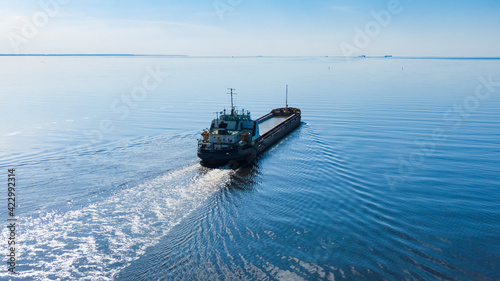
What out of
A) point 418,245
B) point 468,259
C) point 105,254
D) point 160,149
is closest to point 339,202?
point 418,245

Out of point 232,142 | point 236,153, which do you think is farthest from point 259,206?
point 232,142

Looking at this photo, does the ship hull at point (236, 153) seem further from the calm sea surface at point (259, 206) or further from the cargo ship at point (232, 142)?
the calm sea surface at point (259, 206)

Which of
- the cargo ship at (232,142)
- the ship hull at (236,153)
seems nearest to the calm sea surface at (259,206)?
the ship hull at (236,153)

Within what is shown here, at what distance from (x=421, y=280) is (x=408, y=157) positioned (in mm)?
25807

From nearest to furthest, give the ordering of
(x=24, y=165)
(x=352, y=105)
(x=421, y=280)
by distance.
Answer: (x=421, y=280) → (x=24, y=165) → (x=352, y=105)

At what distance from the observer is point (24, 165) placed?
37.2 meters

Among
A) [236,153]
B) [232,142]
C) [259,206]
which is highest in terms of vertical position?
[232,142]

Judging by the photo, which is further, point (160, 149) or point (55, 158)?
point (160, 149)

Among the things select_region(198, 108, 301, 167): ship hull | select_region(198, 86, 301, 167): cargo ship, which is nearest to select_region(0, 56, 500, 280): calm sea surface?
select_region(198, 108, 301, 167): ship hull

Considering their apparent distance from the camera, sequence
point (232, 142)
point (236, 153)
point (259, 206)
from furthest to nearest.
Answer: point (232, 142)
point (236, 153)
point (259, 206)

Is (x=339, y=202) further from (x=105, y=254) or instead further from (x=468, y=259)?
(x=105, y=254)

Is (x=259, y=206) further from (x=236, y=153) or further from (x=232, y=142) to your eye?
(x=232, y=142)

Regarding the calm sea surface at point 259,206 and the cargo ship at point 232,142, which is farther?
the cargo ship at point 232,142

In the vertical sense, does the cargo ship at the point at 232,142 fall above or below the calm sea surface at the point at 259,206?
above
